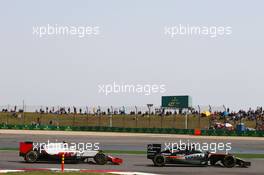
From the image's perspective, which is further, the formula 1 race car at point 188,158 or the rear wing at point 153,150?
the rear wing at point 153,150

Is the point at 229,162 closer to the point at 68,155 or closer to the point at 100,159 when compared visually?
the point at 100,159

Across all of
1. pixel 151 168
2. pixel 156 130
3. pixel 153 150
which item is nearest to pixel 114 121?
pixel 156 130

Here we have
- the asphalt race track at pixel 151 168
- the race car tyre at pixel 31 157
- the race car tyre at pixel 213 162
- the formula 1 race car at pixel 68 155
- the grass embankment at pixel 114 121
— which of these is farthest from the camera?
the grass embankment at pixel 114 121

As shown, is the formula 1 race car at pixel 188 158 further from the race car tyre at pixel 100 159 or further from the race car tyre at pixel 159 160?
the race car tyre at pixel 100 159

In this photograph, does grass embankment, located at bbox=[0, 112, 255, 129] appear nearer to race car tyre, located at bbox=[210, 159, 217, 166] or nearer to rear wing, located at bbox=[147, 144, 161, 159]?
race car tyre, located at bbox=[210, 159, 217, 166]

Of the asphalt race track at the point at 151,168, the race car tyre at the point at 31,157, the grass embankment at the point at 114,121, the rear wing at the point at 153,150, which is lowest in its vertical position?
the asphalt race track at the point at 151,168

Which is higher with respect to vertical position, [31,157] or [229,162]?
[31,157]

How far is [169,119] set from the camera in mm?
97062

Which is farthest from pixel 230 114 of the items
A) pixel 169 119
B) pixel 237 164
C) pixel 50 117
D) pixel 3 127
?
pixel 237 164

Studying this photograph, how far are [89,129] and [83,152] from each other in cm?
4830

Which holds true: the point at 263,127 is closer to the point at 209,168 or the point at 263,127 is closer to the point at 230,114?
the point at 230,114

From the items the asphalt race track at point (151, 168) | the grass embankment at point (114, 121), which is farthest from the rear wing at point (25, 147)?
the grass embankment at point (114, 121)

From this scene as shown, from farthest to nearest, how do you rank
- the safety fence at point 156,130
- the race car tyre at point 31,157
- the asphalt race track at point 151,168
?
the safety fence at point 156,130 → the race car tyre at point 31,157 → the asphalt race track at point 151,168

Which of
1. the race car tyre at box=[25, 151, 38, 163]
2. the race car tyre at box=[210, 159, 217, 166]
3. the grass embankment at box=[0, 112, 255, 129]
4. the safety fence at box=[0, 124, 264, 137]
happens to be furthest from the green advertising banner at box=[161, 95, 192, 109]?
the race car tyre at box=[25, 151, 38, 163]
